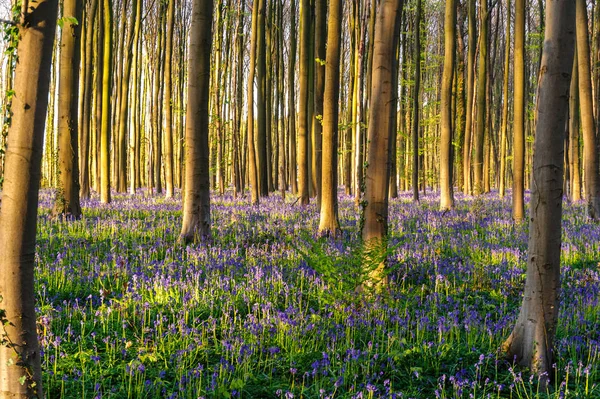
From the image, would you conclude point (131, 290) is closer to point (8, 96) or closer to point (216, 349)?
point (216, 349)

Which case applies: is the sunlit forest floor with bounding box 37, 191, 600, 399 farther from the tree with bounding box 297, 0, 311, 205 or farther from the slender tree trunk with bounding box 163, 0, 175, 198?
the slender tree trunk with bounding box 163, 0, 175, 198

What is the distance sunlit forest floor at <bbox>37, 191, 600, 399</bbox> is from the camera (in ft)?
11.9

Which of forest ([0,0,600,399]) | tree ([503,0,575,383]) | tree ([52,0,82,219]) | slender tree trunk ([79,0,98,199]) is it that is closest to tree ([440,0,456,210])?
Result: forest ([0,0,600,399])

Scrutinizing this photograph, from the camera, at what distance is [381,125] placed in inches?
245

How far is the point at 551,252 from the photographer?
12.6ft

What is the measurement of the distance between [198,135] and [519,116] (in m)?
8.29

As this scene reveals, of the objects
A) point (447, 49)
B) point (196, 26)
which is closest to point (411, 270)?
point (196, 26)

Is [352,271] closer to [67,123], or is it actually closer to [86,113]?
[67,123]

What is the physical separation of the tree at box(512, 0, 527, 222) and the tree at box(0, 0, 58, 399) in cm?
1157

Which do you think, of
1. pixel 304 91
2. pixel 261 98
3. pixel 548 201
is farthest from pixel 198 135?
pixel 261 98

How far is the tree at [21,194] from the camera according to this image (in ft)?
7.89

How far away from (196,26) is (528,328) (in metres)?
7.27

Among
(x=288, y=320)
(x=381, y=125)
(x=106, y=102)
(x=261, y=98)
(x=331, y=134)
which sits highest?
(x=261, y=98)

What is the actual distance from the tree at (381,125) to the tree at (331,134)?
312 centimetres
